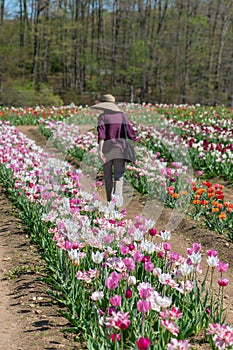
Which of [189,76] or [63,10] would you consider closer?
[63,10]

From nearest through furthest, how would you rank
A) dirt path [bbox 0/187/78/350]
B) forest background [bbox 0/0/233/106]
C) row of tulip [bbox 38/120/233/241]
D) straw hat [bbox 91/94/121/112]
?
dirt path [bbox 0/187/78/350] < row of tulip [bbox 38/120/233/241] < straw hat [bbox 91/94/121/112] < forest background [bbox 0/0/233/106]

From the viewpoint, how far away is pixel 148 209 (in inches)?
291

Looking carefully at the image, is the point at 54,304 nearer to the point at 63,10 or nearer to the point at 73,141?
the point at 73,141

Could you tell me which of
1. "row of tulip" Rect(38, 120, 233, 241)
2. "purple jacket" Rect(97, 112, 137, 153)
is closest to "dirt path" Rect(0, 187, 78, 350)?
"purple jacket" Rect(97, 112, 137, 153)

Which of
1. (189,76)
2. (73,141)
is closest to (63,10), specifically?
(189,76)

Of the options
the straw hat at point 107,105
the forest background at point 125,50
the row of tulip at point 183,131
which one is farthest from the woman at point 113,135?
the forest background at point 125,50

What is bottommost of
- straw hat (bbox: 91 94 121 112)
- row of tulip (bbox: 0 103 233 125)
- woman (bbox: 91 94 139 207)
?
row of tulip (bbox: 0 103 233 125)

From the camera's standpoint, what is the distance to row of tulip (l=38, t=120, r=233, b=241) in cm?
611

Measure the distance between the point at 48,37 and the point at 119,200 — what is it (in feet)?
91.4

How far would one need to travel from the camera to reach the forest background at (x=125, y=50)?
1196 inches

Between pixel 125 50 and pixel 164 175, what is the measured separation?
93.4 feet

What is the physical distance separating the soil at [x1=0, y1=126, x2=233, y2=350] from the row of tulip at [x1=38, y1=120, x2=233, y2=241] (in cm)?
21

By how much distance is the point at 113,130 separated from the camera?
630cm

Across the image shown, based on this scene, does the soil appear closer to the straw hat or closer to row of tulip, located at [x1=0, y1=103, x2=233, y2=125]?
the straw hat
